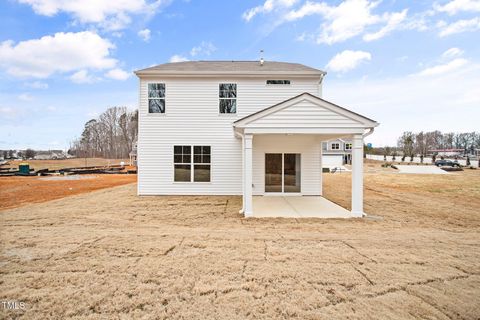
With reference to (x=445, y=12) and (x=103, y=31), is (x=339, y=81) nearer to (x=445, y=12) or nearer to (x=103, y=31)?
A: (x=445, y=12)

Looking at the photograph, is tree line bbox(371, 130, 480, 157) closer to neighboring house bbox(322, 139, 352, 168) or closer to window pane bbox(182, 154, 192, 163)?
neighboring house bbox(322, 139, 352, 168)

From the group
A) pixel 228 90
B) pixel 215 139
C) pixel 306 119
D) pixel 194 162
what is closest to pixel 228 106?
pixel 228 90

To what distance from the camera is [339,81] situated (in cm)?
2336

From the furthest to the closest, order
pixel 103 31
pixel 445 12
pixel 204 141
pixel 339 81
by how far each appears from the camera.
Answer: pixel 339 81 → pixel 103 31 → pixel 445 12 → pixel 204 141

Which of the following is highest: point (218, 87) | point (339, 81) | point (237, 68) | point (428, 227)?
point (339, 81)

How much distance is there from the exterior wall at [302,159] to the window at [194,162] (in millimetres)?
2386

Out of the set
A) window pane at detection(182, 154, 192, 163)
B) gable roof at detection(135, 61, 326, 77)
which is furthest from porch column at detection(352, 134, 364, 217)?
window pane at detection(182, 154, 192, 163)

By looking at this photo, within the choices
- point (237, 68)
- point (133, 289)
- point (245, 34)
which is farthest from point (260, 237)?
point (245, 34)

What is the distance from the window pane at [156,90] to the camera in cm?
1165

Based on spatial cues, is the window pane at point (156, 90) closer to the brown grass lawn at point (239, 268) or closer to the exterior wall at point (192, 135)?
the exterior wall at point (192, 135)

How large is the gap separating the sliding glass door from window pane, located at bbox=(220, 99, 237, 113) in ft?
9.25

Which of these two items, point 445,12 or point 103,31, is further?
point 103,31

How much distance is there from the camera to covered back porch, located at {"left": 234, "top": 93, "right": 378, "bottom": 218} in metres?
7.82

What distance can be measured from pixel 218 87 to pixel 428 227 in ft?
32.3
